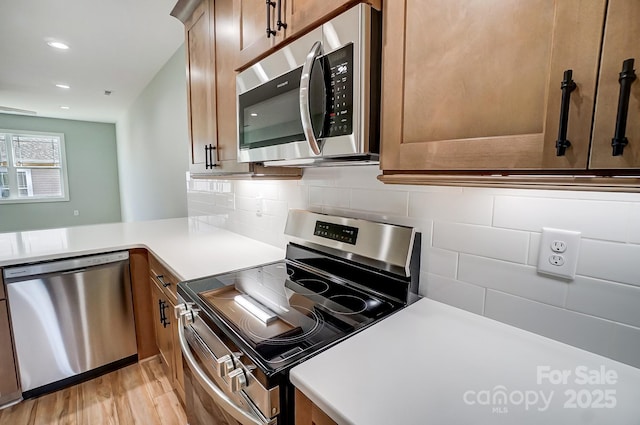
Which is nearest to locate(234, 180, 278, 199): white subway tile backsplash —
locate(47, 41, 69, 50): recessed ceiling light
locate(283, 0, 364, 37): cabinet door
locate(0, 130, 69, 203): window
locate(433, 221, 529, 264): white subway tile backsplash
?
locate(283, 0, 364, 37): cabinet door

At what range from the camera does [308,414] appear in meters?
0.64

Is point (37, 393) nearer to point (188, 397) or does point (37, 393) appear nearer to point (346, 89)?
point (188, 397)

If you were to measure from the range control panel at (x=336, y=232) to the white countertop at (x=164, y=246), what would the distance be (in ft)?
1.23

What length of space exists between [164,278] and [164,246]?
26 cm

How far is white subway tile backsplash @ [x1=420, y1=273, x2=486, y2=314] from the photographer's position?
2.98 feet

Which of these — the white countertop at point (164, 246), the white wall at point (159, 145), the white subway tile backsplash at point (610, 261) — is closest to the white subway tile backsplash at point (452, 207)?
the white subway tile backsplash at point (610, 261)

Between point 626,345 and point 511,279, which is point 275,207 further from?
point 626,345

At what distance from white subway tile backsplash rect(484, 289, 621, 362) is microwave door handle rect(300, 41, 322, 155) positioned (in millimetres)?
683

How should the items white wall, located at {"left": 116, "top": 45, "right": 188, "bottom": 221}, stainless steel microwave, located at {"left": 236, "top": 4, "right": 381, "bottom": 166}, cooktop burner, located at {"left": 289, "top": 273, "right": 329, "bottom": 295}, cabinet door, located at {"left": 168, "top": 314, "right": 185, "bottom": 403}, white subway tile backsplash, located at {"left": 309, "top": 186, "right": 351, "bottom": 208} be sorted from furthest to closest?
white wall, located at {"left": 116, "top": 45, "right": 188, "bottom": 221} < cabinet door, located at {"left": 168, "top": 314, "right": 185, "bottom": 403} < white subway tile backsplash, located at {"left": 309, "top": 186, "right": 351, "bottom": 208} < cooktop burner, located at {"left": 289, "top": 273, "right": 329, "bottom": 295} < stainless steel microwave, located at {"left": 236, "top": 4, "right": 381, "bottom": 166}

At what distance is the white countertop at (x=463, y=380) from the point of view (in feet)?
1.79

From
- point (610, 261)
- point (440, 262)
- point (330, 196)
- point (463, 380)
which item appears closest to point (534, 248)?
point (610, 261)

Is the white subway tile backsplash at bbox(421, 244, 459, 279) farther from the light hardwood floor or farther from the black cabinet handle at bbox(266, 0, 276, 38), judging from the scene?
the light hardwood floor

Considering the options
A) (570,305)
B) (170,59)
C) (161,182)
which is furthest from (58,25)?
(570,305)

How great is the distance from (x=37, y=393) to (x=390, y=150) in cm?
246
